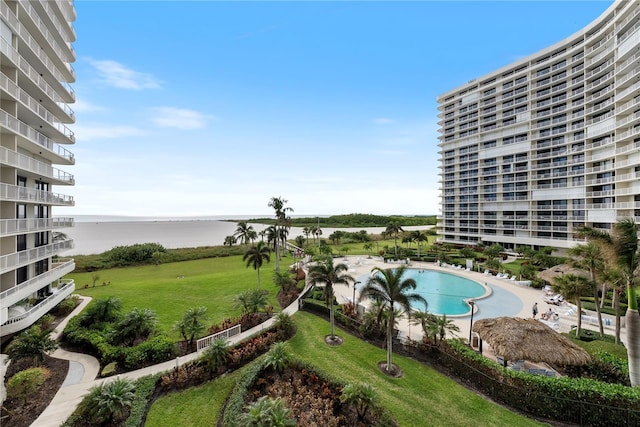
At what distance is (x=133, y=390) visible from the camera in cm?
1218

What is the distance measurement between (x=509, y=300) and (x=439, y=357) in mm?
15957

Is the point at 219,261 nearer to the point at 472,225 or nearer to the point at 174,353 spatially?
the point at 174,353

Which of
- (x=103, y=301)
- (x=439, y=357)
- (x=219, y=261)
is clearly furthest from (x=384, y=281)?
(x=219, y=261)

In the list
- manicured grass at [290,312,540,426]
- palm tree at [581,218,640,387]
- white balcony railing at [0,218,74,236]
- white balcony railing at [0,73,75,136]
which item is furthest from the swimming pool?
white balcony railing at [0,73,75,136]

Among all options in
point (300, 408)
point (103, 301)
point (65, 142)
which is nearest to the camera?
point (300, 408)

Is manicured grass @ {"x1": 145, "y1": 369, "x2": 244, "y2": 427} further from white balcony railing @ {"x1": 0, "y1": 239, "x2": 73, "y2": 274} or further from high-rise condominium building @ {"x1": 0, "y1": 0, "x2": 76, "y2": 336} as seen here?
white balcony railing @ {"x1": 0, "y1": 239, "x2": 73, "y2": 274}

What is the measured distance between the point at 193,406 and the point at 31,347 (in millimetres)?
9131

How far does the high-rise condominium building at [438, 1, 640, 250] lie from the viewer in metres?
37.2

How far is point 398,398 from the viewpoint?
41.6 ft

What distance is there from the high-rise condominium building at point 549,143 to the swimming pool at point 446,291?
1641 cm

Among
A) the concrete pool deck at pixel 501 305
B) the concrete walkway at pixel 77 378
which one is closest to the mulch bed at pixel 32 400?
the concrete walkway at pixel 77 378

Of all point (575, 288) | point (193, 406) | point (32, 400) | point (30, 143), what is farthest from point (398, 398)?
point (30, 143)

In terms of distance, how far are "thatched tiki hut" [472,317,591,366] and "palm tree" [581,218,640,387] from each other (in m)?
1.79

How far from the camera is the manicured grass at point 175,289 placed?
23188 mm
